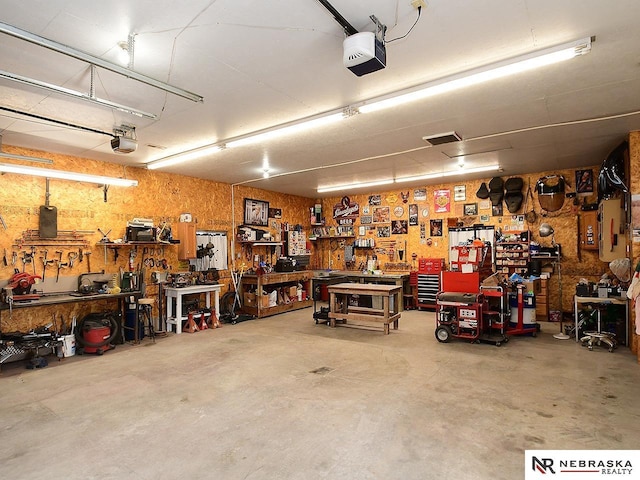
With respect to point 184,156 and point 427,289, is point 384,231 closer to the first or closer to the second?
point 427,289

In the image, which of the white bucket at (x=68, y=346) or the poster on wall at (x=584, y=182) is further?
the poster on wall at (x=584, y=182)

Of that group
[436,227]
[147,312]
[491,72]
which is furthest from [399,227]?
[491,72]

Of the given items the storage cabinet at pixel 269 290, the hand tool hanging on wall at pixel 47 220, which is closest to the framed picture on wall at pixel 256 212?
the storage cabinet at pixel 269 290

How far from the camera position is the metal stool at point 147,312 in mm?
6092

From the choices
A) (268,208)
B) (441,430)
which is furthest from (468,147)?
(268,208)

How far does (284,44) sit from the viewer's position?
2.89m

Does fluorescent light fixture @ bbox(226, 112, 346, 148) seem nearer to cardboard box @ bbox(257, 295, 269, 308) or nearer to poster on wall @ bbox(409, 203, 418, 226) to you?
cardboard box @ bbox(257, 295, 269, 308)

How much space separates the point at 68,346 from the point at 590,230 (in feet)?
30.2

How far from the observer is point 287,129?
4.72m

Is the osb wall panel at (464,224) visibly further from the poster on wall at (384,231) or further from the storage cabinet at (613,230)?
the storage cabinet at (613,230)

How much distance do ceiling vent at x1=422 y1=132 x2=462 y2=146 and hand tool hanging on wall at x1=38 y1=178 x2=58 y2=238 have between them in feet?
19.1

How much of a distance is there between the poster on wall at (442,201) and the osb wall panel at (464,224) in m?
0.07

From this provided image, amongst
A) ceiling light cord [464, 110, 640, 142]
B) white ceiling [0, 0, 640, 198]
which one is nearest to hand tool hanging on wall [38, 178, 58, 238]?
white ceiling [0, 0, 640, 198]

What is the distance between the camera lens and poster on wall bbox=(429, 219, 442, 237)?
907cm
